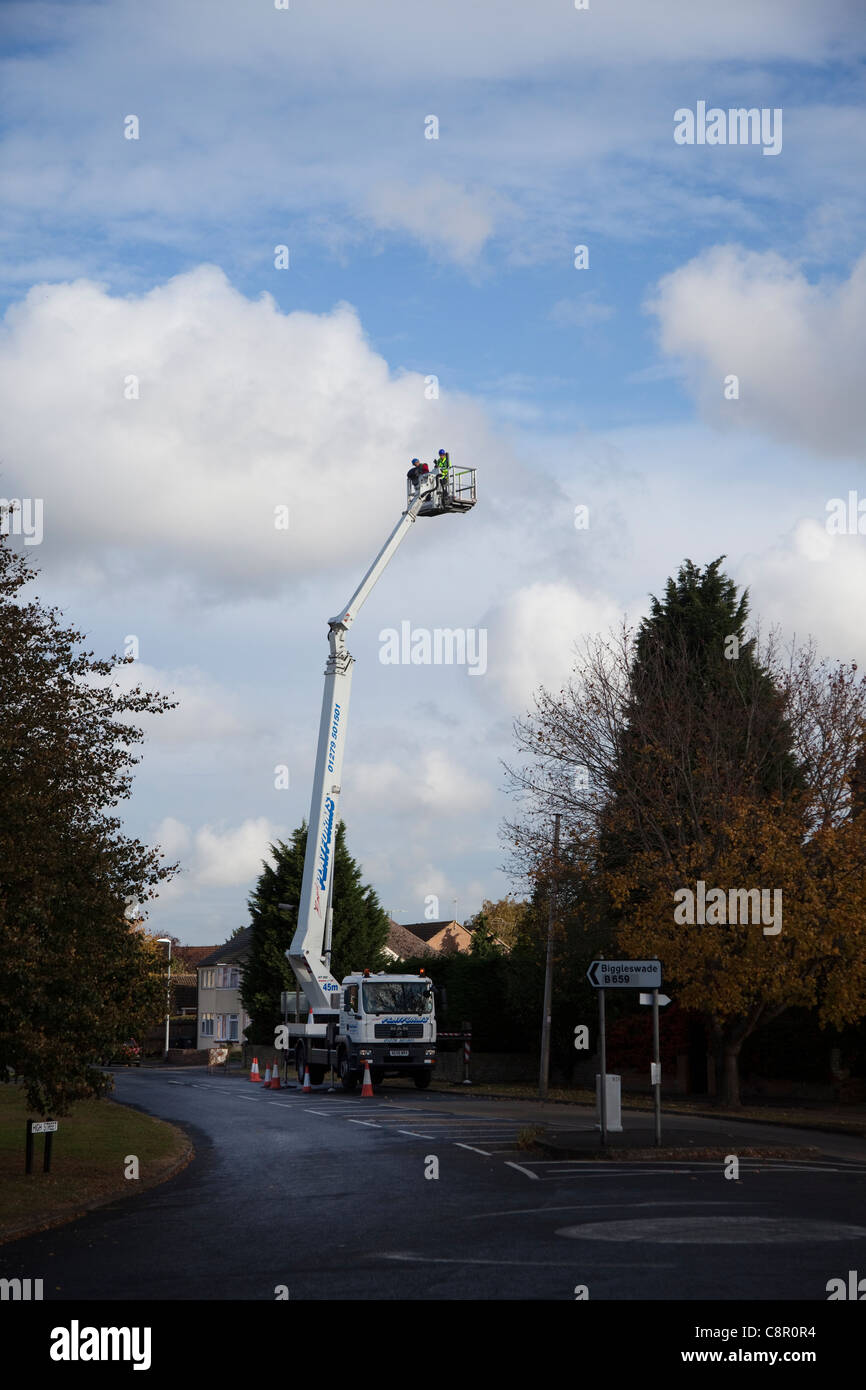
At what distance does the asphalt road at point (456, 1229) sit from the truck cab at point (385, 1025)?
12.7m

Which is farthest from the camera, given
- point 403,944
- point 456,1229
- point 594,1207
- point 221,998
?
point 403,944

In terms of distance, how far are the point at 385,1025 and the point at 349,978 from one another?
1704 mm

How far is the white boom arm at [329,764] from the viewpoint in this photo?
112 ft

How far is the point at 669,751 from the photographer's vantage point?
33.6 meters

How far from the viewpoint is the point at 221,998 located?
95.8 m

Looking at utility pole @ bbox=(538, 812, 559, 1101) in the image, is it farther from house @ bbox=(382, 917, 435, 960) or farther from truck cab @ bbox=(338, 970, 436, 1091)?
house @ bbox=(382, 917, 435, 960)

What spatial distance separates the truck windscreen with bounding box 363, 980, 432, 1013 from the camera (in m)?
35.1

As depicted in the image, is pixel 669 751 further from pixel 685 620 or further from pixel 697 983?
pixel 685 620

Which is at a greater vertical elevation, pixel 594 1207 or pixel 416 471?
pixel 416 471

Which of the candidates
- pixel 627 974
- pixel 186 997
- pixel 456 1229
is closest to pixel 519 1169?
pixel 627 974

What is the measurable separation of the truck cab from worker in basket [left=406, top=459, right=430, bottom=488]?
1176 centimetres

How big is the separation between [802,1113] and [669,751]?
8207mm

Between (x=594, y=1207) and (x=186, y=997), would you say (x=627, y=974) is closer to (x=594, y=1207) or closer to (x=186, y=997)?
(x=594, y=1207)
